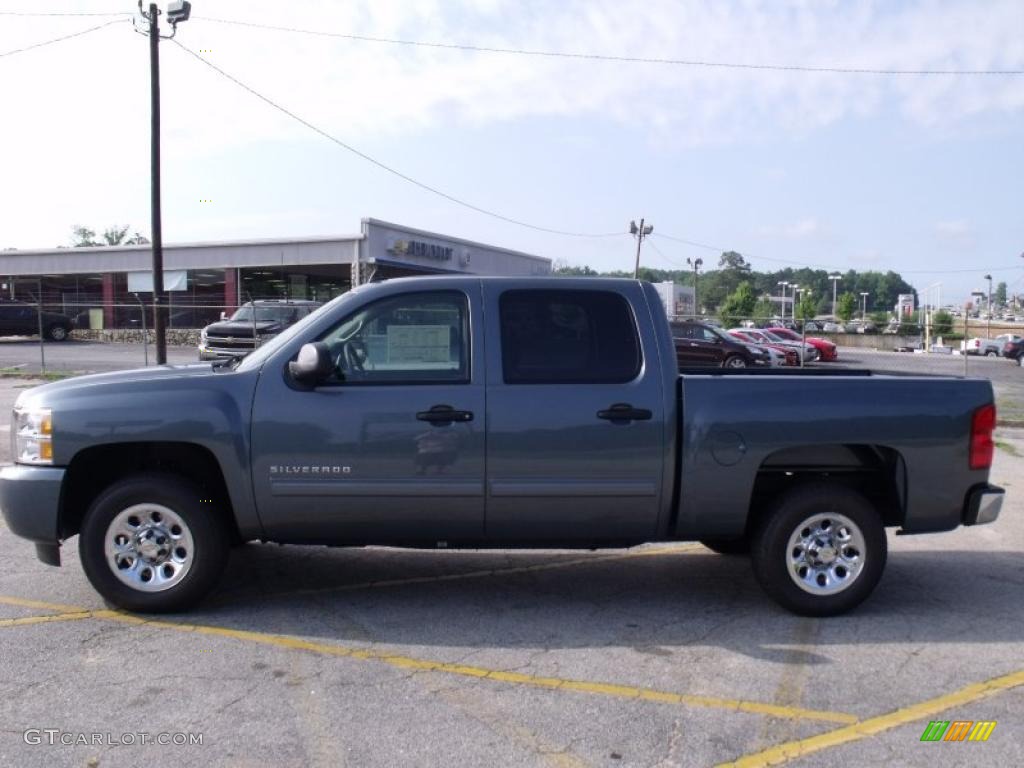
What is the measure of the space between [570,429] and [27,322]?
34616 millimetres

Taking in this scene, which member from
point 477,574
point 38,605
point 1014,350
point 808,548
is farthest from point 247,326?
point 1014,350

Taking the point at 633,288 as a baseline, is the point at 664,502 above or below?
below

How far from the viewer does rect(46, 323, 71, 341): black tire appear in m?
36.4

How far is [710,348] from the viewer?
2755cm

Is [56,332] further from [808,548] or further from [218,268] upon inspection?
[808,548]

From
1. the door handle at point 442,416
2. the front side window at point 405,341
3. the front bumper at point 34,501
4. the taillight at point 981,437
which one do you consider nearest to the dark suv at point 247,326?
the front bumper at point 34,501

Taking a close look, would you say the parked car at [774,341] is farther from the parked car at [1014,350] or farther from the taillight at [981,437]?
the taillight at [981,437]

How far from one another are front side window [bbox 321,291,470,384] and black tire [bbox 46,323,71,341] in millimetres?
34740

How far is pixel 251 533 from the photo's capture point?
5.47 m

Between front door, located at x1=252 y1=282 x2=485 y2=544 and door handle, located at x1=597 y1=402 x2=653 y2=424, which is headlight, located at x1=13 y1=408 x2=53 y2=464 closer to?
front door, located at x1=252 y1=282 x2=485 y2=544

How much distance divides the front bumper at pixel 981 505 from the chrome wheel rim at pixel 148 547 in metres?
4.36

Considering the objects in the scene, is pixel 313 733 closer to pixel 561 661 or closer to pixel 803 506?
pixel 561 661

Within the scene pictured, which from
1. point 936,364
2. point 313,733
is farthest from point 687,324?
point 313,733

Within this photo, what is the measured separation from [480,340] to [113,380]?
2.06 metres
